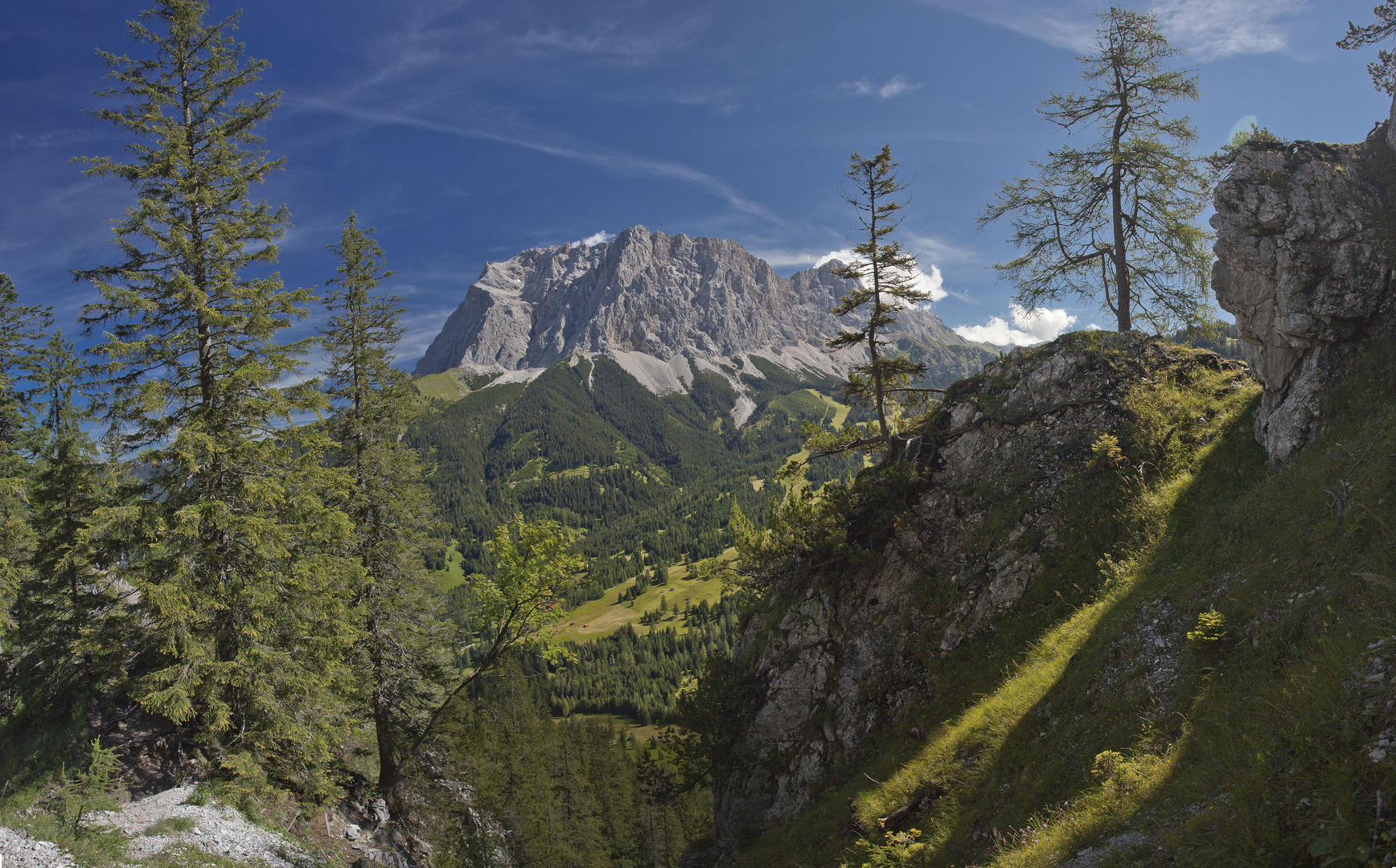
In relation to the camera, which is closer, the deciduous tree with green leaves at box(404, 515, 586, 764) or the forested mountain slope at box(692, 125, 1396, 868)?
the forested mountain slope at box(692, 125, 1396, 868)

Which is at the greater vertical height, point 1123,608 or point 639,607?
point 1123,608

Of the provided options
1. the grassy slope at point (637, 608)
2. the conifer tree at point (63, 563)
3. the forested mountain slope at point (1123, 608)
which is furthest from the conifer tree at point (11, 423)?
the grassy slope at point (637, 608)

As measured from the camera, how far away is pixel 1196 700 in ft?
26.1

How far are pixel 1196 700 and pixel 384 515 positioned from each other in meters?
22.1

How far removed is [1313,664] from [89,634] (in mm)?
22740

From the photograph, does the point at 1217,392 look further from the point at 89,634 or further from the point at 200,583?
the point at 89,634

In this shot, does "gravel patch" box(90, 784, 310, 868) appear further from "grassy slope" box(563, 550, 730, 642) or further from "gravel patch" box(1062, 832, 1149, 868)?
"grassy slope" box(563, 550, 730, 642)

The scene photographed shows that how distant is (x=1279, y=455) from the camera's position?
38.8 ft

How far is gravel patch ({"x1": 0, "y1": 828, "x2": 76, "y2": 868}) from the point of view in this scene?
991cm

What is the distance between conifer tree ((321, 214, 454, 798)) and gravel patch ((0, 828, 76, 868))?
8042 millimetres

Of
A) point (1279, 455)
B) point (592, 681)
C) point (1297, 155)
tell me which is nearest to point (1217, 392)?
point (1279, 455)

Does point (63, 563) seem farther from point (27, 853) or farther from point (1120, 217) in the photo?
point (1120, 217)

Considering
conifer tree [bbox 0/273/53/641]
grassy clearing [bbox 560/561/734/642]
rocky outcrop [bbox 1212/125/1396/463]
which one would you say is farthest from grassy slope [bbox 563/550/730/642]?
rocky outcrop [bbox 1212/125/1396/463]

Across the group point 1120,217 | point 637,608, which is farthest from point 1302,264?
point 637,608
